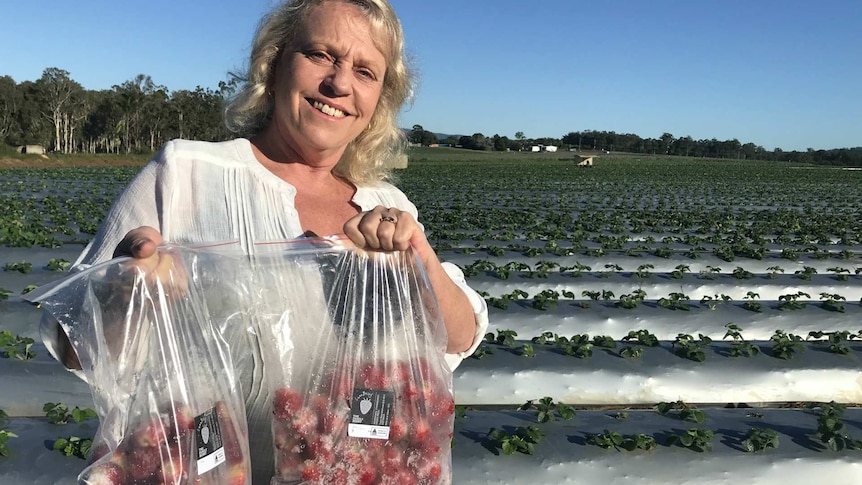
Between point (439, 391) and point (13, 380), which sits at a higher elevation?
point (439, 391)

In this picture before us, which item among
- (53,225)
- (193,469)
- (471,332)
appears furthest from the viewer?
(53,225)

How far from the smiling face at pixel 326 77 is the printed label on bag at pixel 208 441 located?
76 centimetres

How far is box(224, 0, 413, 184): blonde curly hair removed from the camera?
66.8 inches

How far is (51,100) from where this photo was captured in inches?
2302

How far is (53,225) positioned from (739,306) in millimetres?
10304

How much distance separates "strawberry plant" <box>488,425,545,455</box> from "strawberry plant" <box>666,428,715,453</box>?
0.64 m

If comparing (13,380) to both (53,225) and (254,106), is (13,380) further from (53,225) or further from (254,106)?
(53,225)

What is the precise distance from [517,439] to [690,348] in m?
2.11

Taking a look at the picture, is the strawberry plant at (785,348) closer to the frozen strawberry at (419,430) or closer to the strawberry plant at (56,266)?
the frozen strawberry at (419,430)

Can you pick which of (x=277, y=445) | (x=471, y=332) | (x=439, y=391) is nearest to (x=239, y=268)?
(x=277, y=445)

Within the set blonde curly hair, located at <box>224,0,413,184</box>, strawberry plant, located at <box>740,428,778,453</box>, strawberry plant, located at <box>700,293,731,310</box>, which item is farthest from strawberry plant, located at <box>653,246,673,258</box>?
blonde curly hair, located at <box>224,0,413,184</box>

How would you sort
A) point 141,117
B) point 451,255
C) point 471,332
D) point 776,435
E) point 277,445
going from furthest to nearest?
point 141,117, point 451,255, point 776,435, point 471,332, point 277,445

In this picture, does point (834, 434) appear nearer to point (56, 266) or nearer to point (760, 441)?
point (760, 441)

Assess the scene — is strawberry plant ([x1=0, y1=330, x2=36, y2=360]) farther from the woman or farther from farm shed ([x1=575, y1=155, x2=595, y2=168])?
farm shed ([x1=575, y1=155, x2=595, y2=168])
